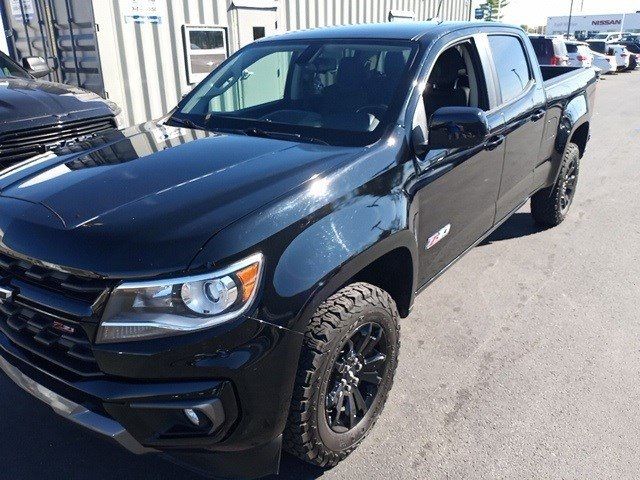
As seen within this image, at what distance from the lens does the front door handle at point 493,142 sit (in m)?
3.36

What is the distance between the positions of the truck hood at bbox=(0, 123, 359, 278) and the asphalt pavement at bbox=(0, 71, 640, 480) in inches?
29.6

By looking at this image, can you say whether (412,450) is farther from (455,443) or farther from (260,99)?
(260,99)

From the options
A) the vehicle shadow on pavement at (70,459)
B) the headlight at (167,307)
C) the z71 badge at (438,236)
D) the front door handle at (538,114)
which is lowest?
the vehicle shadow on pavement at (70,459)

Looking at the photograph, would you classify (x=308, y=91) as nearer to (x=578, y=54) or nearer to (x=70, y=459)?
(x=70, y=459)

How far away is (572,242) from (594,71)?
196 centimetres

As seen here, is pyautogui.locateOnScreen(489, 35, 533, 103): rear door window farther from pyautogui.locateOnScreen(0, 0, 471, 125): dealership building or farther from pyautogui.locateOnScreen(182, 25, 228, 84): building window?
pyautogui.locateOnScreen(182, 25, 228, 84): building window

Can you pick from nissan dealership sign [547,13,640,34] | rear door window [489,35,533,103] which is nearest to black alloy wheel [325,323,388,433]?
rear door window [489,35,533,103]

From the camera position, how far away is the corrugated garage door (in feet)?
22.6

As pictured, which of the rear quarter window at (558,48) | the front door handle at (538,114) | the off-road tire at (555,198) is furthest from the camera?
the rear quarter window at (558,48)

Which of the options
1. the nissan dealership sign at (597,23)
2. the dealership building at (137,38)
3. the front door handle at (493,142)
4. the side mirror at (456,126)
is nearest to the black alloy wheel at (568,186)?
the front door handle at (493,142)

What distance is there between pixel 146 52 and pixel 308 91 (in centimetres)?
497

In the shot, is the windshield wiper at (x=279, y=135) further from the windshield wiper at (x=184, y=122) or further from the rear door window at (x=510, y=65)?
the rear door window at (x=510, y=65)

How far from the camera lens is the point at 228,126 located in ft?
9.86

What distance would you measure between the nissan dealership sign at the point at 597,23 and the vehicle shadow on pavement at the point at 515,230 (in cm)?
6160
